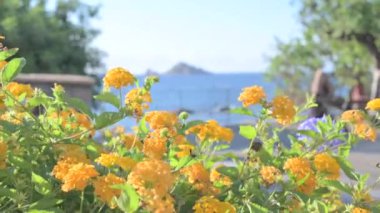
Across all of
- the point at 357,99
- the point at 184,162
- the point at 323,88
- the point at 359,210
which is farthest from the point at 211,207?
the point at 357,99

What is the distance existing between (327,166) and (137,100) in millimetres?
554

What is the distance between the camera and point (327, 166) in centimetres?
193

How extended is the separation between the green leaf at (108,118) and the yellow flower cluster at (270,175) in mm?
414

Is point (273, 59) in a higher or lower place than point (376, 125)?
lower

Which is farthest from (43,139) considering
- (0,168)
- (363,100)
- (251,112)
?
(363,100)

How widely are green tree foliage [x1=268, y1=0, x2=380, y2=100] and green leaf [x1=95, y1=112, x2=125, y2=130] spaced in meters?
14.9

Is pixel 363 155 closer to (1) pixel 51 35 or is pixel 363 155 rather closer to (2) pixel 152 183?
(2) pixel 152 183

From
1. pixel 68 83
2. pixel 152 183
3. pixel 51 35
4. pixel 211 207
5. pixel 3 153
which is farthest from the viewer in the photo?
pixel 51 35

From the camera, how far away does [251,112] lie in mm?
2025

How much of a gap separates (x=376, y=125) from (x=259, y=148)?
38 cm

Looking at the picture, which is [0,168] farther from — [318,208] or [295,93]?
[295,93]

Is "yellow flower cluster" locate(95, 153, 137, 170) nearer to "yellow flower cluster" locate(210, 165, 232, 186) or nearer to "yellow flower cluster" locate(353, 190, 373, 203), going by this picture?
"yellow flower cluster" locate(210, 165, 232, 186)

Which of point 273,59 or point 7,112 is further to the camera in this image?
point 273,59

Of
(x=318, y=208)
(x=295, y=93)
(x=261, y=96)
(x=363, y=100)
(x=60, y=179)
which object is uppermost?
(x=261, y=96)
